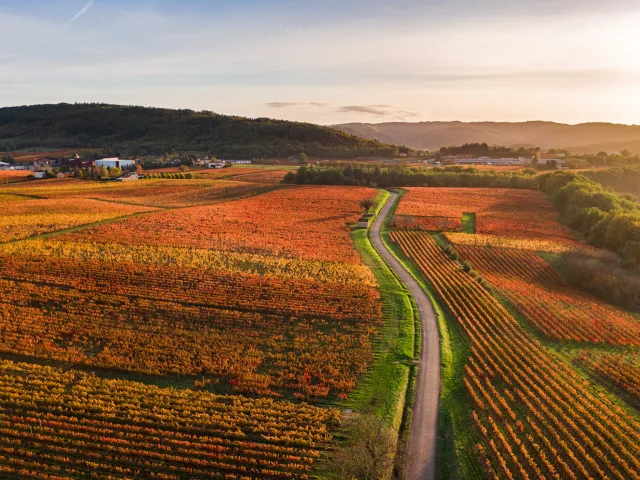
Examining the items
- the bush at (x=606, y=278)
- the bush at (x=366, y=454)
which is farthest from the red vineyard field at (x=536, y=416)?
the bush at (x=606, y=278)

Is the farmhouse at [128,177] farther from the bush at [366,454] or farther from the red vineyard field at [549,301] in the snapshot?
the bush at [366,454]

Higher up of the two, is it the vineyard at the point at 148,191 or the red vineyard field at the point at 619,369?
the vineyard at the point at 148,191

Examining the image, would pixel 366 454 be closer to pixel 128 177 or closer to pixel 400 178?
pixel 400 178

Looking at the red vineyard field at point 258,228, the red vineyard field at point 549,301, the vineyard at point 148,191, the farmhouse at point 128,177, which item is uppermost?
the farmhouse at point 128,177

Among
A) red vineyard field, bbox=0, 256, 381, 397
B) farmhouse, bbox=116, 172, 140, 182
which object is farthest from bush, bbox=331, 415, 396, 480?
farmhouse, bbox=116, 172, 140, 182

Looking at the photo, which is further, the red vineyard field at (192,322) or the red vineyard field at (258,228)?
the red vineyard field at (258,228)

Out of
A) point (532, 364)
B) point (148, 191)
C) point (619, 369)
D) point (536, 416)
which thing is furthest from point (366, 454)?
point (148, 191)

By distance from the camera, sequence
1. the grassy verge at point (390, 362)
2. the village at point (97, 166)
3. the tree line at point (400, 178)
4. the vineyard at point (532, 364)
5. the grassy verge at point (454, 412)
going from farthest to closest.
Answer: the village at point (97, 166) < the tree line at point (400, 178) < the grassy verge at point (390, 362) < the vineyard at point (532, 364) < the grassy verge at point (454, 412)
